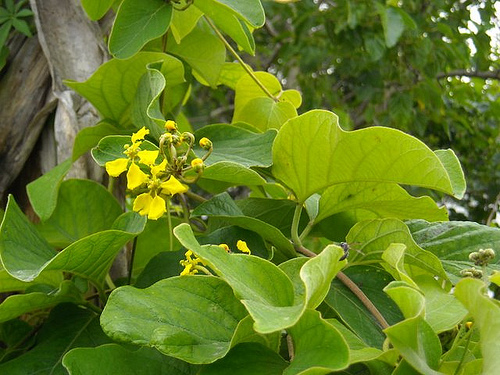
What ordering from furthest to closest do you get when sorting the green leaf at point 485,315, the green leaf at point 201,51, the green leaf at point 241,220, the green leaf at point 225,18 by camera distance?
1. the green leaf at point 201,51
2. the green leaf at point 225,18
3. the green leaf at point 241,220
4. the green leaf at point 485,315

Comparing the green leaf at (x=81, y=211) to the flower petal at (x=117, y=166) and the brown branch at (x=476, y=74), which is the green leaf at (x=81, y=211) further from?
the brown branch at (x=476, y=74)

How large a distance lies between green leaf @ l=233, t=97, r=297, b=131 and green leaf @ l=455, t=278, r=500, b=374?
0.42 m

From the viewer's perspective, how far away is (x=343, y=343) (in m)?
0.36

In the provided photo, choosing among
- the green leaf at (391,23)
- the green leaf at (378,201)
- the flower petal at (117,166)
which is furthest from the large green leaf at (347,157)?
the green leaf at (391,23)

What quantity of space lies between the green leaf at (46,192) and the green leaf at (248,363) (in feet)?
1.09

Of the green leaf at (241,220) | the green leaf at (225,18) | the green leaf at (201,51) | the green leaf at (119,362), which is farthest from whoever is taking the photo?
the green leaf at (201,51)

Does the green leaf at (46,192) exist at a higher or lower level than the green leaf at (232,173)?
lower

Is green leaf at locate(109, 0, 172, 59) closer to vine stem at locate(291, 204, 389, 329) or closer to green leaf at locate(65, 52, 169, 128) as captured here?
green leaf at locate(65, 52, 169, 128)

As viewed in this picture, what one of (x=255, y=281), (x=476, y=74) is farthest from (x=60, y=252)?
(x=476, y=74)

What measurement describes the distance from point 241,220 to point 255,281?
0.15m

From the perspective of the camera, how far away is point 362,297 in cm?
55

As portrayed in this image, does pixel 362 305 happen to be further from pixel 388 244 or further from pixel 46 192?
pixel 46 192

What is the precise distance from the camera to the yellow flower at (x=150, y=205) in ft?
1.67

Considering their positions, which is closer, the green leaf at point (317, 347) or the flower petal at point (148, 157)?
the green leaf at point (317, 347)
